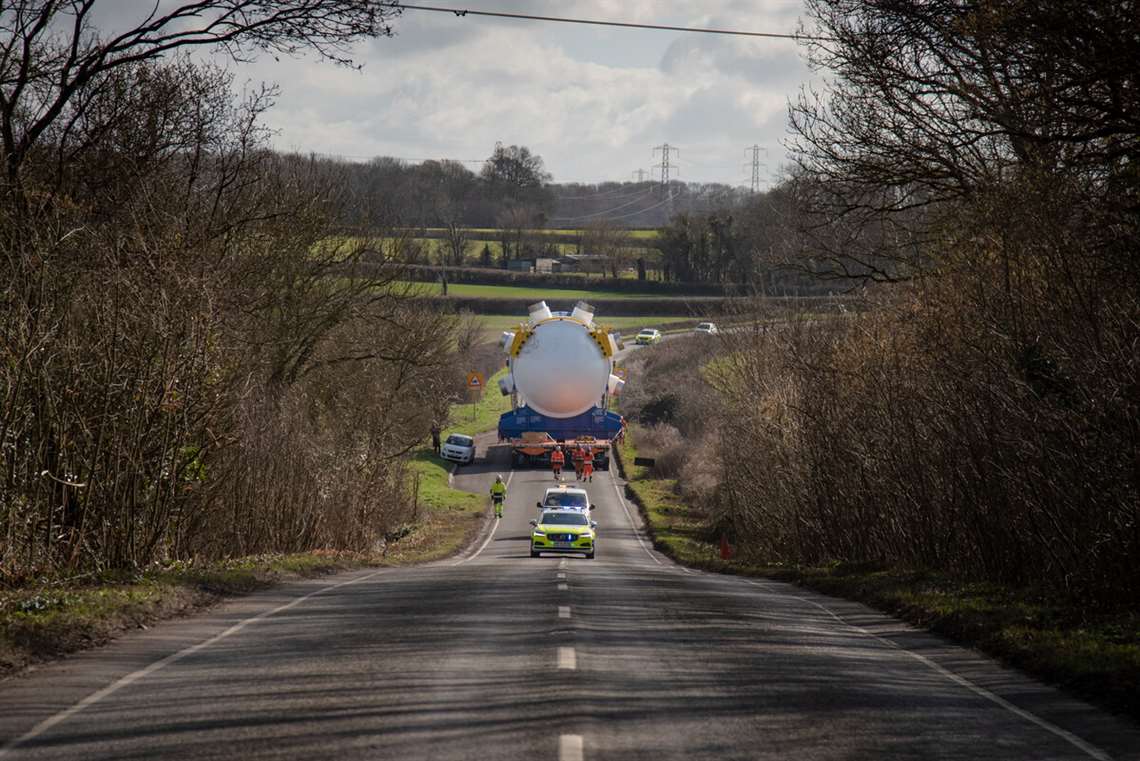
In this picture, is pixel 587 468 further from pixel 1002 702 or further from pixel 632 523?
pixel 1002 702

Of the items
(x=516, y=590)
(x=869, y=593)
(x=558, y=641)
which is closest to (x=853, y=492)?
(x=869, y=593)

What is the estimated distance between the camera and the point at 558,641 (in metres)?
12.7

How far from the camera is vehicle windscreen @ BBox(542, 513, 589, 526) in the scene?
34969 mm

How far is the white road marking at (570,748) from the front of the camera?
7623mm

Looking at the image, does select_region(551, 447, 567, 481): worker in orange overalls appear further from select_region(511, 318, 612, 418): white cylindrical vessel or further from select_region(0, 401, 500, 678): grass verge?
select_region(0, 401, 500, 678): grass verge

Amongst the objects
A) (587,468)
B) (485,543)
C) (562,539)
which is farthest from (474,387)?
(562,539)

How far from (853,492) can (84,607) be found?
18.3 meters

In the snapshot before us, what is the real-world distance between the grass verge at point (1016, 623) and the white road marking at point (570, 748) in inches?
185

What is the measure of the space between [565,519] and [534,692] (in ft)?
84.0

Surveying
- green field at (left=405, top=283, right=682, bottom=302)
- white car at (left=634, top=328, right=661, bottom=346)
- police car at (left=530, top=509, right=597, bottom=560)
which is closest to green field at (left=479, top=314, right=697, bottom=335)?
white car at (left=634, top=328, right=661, bottom=346)

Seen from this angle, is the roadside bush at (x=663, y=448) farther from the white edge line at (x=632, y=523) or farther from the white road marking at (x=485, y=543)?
the white road marking at (x=485, y=543)

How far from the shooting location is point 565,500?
40062 mm

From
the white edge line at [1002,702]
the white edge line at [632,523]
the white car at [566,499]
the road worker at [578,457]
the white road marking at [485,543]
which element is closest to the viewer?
the white edge line at [1002,702]

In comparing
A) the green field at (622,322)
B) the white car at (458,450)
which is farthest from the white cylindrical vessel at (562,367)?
the green field at (622,322)
